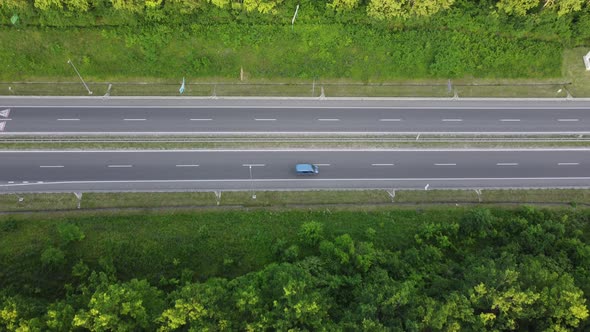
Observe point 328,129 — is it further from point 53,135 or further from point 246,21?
point 53,135

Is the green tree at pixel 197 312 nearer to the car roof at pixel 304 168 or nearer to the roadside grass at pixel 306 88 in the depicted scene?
the car roof at pixel 304 168

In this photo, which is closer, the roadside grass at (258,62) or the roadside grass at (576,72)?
the roadside grass at (258,62)

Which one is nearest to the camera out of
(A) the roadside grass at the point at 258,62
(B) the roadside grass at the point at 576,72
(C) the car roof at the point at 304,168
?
(C) the car roof at the point at 304,168

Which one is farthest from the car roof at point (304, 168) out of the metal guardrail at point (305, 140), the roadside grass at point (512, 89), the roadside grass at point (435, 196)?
the roadside grass at point (512, 89)

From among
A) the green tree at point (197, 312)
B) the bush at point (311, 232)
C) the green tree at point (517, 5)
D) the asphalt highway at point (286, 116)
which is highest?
the green tree at point (517, 5)

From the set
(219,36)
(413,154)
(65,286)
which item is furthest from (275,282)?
(219,36)

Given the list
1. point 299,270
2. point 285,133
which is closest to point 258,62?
point 285,133

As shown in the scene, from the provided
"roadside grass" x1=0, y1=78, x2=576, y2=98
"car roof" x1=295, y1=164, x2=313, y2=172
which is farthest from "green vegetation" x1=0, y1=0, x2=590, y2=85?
"car roof" x1=295, y1=164, x2=313, y2=172
